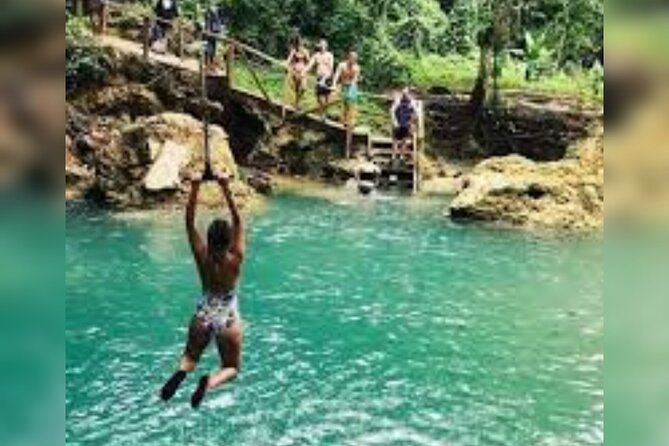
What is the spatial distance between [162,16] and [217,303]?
1580 cm

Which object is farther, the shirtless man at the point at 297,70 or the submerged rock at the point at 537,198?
the shirtless man at the point at 297,70

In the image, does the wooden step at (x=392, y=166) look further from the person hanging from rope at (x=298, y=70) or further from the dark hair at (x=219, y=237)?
the dark hair at (x=219, y=237)

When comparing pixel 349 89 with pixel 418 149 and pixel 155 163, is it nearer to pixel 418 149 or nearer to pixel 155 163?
pixel 418 149

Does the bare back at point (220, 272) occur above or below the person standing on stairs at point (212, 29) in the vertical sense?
below

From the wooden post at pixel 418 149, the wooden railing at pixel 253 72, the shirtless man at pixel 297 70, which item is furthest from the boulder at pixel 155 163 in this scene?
the wooden post at pixel 418 149

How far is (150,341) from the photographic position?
11523mm

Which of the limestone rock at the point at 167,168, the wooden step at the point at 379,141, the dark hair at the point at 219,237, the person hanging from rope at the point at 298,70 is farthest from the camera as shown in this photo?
the wooden step at the point at 379,141

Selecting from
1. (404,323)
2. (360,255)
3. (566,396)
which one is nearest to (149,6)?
(360,255)

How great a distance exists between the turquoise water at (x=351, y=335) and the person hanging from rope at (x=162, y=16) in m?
5.58

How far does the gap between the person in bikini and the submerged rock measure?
11.8 metres

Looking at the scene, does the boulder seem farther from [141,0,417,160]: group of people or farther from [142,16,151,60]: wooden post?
[141,0,417,160]: group of people

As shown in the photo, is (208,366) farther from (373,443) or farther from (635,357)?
(635,357)

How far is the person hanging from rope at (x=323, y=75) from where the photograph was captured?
2180cm

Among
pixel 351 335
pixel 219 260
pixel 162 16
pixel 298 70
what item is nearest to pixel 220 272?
pixel 219 260
